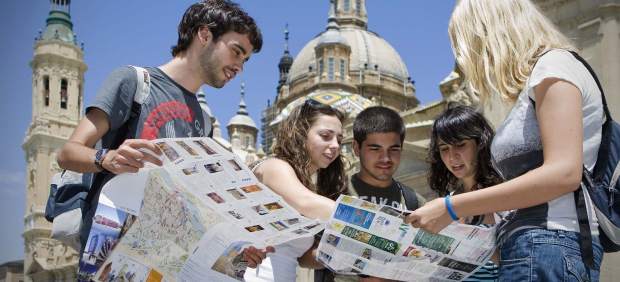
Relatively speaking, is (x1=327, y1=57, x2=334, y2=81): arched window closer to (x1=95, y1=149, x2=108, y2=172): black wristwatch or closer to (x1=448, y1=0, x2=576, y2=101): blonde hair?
(x1=448, y1=0, x2=576, y2=101): blonde hair

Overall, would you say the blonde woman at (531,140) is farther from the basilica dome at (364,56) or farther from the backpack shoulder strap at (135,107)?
the basilica dome at (364,56)

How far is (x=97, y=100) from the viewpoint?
101 inches

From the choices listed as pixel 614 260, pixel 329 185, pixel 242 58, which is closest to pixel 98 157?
pixel 242 58

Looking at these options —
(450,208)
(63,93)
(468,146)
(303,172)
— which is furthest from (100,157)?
(63,93)

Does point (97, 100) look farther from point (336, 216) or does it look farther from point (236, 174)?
point (336, 216)

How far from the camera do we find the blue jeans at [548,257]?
7.04 ft

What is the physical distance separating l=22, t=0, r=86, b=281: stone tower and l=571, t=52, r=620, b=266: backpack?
44.5 m

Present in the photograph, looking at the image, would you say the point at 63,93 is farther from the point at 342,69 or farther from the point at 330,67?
the point at 342,69

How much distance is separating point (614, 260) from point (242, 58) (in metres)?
3.22

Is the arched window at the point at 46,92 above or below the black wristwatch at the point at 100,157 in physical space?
above

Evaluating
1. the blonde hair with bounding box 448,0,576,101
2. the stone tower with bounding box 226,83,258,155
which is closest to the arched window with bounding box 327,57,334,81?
the stone tower with bounding box 226,83,258,155

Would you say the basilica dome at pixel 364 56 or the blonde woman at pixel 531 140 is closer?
the blonde woman at pixel 531 140

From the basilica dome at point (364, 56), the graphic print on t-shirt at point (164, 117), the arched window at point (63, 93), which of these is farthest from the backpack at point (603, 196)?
the basilica dome at point (364, 56)

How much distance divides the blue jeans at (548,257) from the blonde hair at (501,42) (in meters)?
0.52
